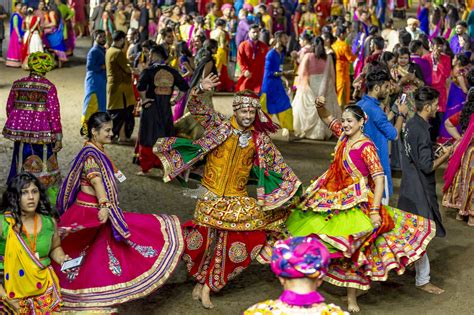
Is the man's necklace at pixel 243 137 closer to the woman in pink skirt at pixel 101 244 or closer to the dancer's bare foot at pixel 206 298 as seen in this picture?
the woman in pink skirt at pixel 101 244

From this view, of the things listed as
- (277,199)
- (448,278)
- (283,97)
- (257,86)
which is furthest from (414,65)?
(277,199)

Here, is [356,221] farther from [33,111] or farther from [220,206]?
[33,111]

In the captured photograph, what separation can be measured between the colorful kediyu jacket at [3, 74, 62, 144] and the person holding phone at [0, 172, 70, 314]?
2.88 meters

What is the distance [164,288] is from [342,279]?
1389mm

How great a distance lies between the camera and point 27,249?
17.8ft

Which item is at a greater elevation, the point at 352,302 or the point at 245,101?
the point at 245,101

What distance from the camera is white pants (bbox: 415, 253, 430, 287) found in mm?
7094

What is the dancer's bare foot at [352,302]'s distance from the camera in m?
6.71

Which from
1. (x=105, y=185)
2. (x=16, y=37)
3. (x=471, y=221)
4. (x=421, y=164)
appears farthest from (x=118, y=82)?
(x=16, y=37)

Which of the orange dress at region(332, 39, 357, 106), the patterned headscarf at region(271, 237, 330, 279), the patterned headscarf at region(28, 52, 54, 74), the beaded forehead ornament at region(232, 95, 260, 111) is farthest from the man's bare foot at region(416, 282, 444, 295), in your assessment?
the orange dress at region(332, 39, 357, 106)

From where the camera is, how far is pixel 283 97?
41.1 feet

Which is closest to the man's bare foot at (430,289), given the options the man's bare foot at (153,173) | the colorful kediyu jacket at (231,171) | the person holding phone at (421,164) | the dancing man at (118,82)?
the person holding phone at (421,164)

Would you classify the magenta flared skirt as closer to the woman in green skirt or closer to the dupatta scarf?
the dupatta scarf

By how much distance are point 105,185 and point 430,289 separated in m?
2.75
